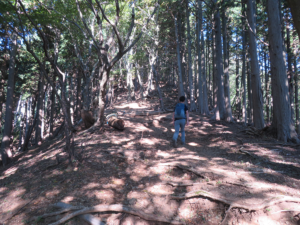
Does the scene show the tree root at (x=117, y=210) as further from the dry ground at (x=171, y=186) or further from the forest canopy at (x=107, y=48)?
the forest canopy at (x=107, y=48)

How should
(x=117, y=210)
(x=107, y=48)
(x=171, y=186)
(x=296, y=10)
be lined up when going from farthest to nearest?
(x=107, y=48) → (x=171, y=186) → (x=117, y=210) → (x=296, y=10)

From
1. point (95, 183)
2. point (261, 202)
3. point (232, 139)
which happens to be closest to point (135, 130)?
point (232, 139)

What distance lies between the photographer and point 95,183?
409cm

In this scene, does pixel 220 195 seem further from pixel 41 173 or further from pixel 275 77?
pixel 275 77

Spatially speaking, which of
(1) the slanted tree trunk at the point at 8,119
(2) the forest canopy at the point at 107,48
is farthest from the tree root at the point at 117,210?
(1) the slanted tree trunk at the point at 8,119

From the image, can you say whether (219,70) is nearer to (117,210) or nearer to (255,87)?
(255,87)

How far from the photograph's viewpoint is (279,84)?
688 cm

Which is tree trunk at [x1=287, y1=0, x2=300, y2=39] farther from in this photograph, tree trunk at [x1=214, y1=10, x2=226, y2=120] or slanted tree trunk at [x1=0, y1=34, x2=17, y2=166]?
slanted tree trunk at [x1=0, y1=34, x2=17, y2=166]

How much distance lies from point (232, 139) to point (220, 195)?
15.9 feet

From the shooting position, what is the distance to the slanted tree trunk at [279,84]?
6598 mm

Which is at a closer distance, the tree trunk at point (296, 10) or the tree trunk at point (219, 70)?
the tree trunk at point (296, 10)

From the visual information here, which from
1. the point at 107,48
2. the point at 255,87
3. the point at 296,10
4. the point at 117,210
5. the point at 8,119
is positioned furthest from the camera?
the point at 8,119

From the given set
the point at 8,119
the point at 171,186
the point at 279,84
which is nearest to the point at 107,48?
the point at 171,186

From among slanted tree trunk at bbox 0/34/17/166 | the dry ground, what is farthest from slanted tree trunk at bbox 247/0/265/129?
slanted tree trunk at bbox 0/34/17/166
